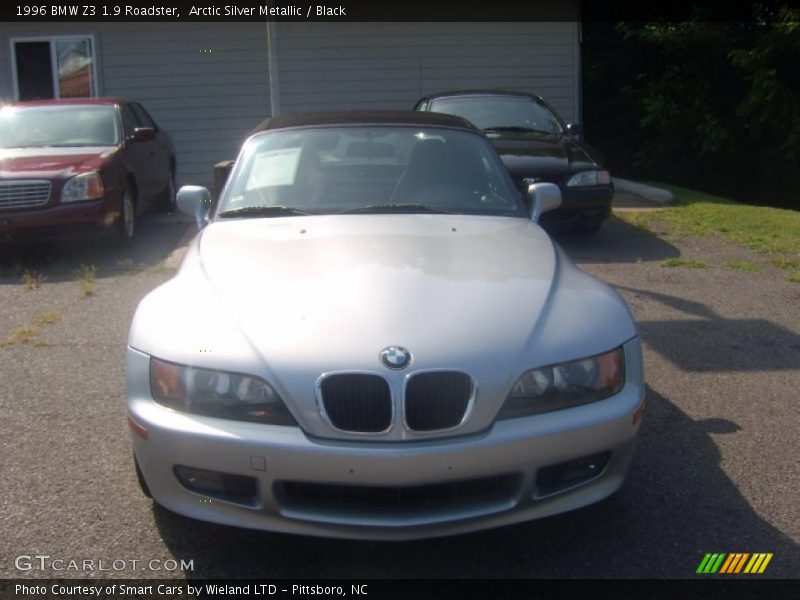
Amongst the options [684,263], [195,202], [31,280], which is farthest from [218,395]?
[684,263]

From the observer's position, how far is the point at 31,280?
26.2 ft

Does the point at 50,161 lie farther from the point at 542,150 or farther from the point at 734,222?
the point at 734,222

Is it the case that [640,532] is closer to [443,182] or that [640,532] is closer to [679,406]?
[679,406]

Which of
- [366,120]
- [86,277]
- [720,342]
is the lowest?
[720,342]

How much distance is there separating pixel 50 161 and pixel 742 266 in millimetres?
6409

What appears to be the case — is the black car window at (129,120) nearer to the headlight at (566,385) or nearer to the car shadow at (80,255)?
the car shadow at (80,255)

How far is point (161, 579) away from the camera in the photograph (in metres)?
3.17

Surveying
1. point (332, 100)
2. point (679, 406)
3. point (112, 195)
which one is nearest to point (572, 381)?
point (679, 406)

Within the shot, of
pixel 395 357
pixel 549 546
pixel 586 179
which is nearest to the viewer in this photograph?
pixel 395 357

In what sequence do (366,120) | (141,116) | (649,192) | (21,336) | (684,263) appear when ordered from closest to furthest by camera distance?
1. (366,120)
2. (21,336)
3. (684,263)
4. (141,116)
5. (649,192)

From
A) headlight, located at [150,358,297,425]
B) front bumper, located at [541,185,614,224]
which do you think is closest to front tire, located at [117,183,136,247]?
front bumper, located at [541,185,614,224]

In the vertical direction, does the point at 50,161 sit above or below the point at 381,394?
above

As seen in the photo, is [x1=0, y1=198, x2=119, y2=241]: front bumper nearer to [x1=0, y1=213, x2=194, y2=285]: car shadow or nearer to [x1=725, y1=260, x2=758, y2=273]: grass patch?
[x1=0, y1=213, x2=194, y2=285]: car shadow

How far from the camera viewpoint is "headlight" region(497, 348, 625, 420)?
10.1ft
